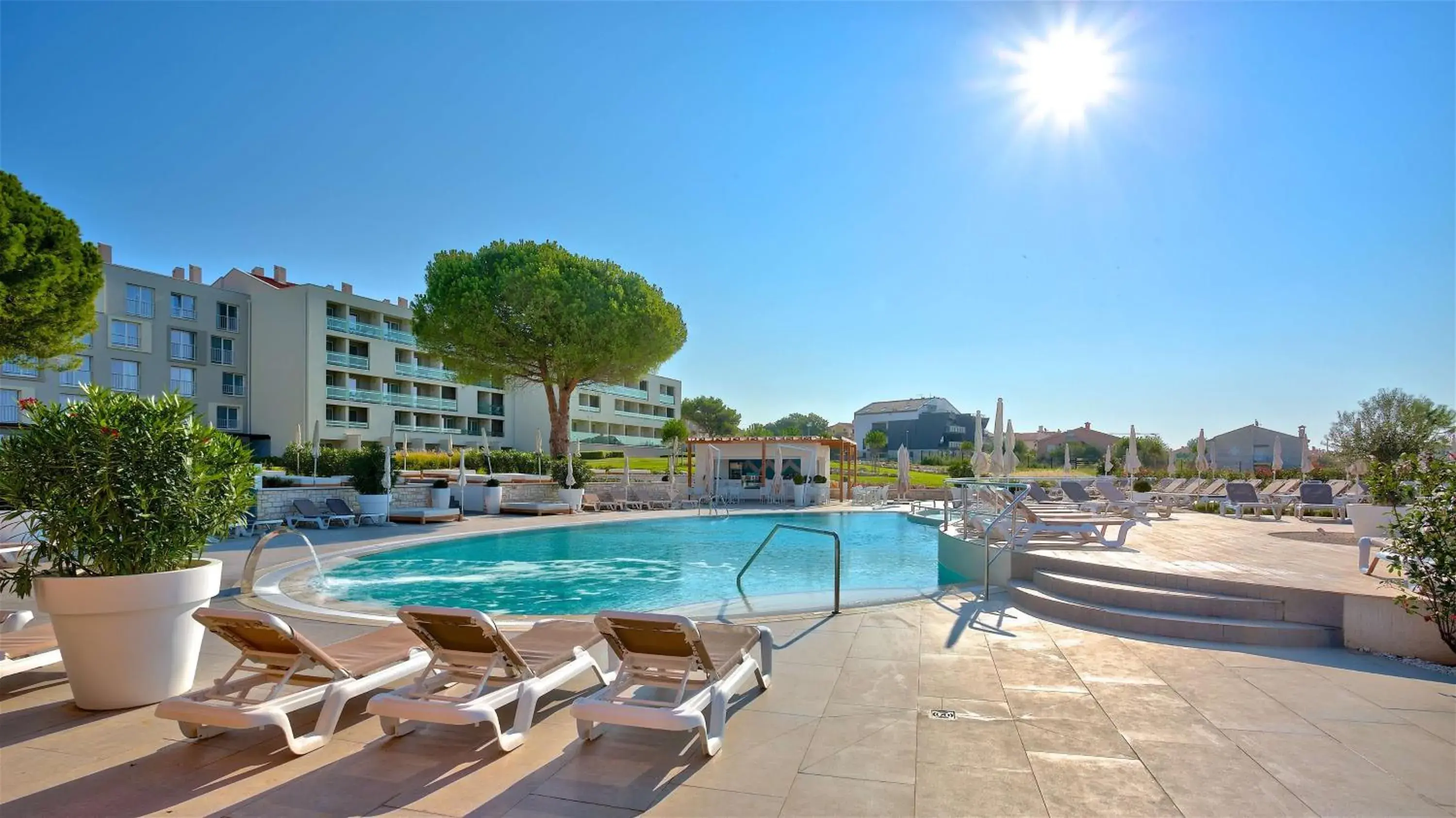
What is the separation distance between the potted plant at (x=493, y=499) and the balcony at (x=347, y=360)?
75.7 ft

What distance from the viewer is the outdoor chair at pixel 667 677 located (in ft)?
11.3

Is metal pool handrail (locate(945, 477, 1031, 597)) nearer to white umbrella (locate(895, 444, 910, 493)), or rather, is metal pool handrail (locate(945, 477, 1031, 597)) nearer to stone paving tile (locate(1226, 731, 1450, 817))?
stone paving tile (locate(1226, 731, 1450, 817))

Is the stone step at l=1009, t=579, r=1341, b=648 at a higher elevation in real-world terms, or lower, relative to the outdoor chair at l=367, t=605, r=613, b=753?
lower

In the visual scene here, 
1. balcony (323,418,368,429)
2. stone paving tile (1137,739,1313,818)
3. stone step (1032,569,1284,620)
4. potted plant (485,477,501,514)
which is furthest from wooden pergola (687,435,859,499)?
stone paving tile (1137,739,1313,818)

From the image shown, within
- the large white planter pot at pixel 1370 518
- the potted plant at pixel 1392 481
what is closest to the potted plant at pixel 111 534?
the potted plant at pixel 1392 481

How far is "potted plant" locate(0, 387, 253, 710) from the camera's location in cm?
398

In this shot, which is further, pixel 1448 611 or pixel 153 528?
pixel 1448 611

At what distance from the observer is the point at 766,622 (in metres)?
6.69

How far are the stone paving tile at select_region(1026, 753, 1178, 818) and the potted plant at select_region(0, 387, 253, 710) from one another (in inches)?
184

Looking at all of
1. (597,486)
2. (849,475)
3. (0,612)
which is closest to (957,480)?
(0,612)

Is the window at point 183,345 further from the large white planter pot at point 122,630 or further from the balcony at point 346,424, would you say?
the large white planter pot at point 122,630

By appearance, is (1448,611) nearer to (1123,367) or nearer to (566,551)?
(566,551)

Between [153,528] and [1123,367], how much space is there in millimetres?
24682

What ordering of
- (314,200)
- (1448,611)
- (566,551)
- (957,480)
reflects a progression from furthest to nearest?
(314,200), (566,551), (957,480), (1448,611)
